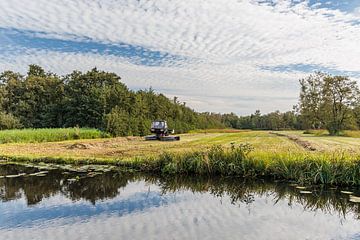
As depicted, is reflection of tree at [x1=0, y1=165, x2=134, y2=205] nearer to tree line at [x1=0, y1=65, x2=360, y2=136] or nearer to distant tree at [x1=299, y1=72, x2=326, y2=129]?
tree line at [x1=0, y1=65, x2=360, y2=136]

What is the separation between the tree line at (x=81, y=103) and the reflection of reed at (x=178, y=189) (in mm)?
27288

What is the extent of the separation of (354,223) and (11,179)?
10.5m

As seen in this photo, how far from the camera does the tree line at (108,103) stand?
139 feet

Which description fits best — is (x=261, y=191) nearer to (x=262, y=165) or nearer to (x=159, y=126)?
(x=262, y=165)

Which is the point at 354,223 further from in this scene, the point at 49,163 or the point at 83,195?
the point at 49,163

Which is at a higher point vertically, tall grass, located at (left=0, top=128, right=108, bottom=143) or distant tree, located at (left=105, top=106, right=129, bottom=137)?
distant tree, located at (left=105, top=106, right=129, bottom=137)

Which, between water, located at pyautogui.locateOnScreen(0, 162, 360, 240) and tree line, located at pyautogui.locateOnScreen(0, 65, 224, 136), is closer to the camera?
water, located at pyautogui.locateOnScreen(0, 162, 360, 240)

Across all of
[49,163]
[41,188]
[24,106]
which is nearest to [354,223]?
[41,188]

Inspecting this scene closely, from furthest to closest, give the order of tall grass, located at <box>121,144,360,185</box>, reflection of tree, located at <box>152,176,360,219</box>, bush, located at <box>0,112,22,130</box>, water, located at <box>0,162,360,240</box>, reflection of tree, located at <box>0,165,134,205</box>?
bush, located at <box>0,112,22,130</box>
tall grass, located at <box>121,144,360,185</box>
reflection of tree, located at <box>0,165,134,205</box>
reflection of tree, located at <box>152,176,360,219</box>
water, located at <box>0,162,360,240</box>

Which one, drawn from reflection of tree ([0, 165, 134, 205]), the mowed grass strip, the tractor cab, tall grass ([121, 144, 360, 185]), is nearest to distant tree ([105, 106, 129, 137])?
the tractor cab

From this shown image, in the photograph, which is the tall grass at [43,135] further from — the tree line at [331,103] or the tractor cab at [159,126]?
the tree line at [331,103]

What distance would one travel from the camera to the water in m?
6.43

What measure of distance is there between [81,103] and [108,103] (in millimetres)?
5069

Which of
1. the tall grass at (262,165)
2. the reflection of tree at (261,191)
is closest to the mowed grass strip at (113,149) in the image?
the tall grass at (262,165)
